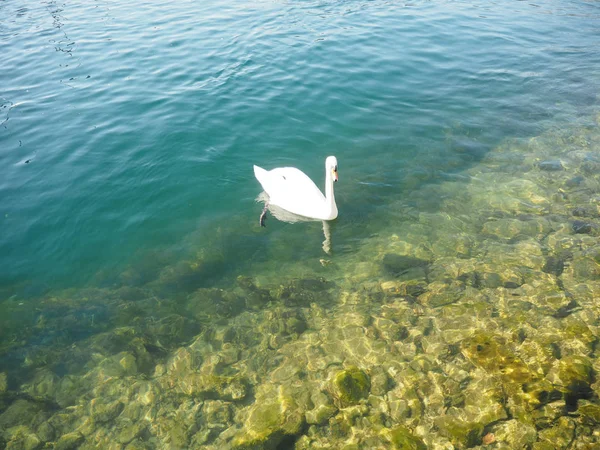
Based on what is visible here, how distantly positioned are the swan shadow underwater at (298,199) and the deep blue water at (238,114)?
0.34 metres

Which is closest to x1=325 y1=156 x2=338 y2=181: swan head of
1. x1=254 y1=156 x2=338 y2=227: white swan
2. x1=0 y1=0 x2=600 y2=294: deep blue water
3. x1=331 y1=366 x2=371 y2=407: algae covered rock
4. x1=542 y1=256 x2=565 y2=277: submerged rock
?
x1=254 y1=156 x2=338 y2=227: white swan

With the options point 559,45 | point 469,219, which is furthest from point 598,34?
point 469,219

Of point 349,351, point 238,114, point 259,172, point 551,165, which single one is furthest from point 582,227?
point 238,114

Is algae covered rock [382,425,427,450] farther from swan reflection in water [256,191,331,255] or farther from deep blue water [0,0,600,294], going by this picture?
swan reflection in water [256,191,331,255]

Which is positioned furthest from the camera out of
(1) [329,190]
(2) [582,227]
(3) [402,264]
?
(1) [329,190]

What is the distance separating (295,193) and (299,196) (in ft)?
0.43

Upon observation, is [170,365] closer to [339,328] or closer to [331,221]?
[339,328]

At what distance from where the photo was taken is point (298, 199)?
33.0 feet

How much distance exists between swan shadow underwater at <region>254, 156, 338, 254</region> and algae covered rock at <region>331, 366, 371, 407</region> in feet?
10.9

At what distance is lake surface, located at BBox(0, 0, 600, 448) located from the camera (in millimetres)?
6559

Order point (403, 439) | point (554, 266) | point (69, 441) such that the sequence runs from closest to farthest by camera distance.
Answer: point (403, 439), point (69, 441), point (554, 266)

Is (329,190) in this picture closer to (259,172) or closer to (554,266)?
(259,172)

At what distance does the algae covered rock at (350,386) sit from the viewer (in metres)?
6.45

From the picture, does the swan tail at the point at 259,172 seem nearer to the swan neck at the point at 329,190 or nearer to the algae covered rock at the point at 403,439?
the swan neck at the point at 329,190
